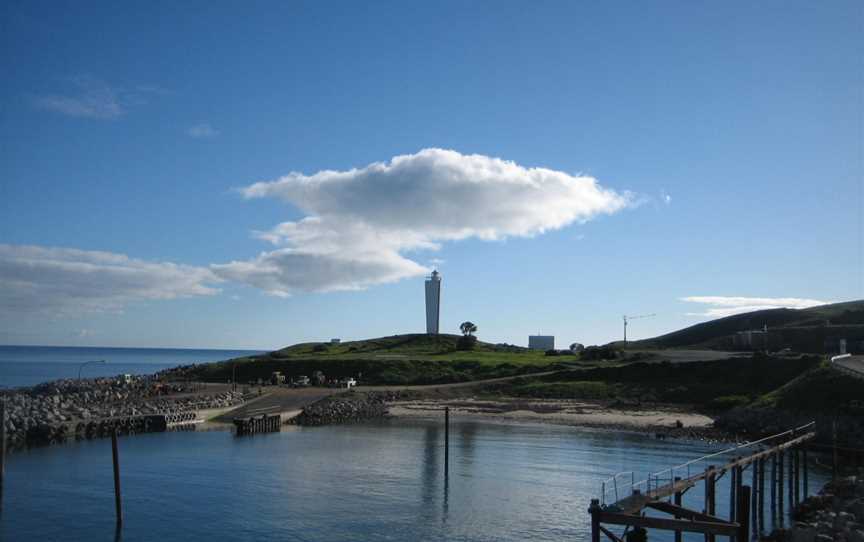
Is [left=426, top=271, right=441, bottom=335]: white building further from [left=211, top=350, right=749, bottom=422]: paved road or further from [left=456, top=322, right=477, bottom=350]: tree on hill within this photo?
[left=211, top=350, right=749, bottom=422]: paved road

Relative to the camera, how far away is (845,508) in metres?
30.8

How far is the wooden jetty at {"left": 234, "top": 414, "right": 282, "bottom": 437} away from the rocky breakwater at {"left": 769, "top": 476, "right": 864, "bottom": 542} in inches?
1646

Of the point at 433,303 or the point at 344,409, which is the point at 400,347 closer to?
the point at 433,303

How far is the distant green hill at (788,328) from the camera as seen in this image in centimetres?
11705

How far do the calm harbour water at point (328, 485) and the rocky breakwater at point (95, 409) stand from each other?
2752 mm

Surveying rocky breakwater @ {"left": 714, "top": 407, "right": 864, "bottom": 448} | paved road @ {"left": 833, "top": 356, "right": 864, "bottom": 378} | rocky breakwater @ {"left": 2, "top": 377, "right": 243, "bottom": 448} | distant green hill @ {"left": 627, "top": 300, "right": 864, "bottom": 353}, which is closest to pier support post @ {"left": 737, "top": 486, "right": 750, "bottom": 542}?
rocky breakwater @ {"left": 714, "top": 407, "right": 864, "bottom": 448}

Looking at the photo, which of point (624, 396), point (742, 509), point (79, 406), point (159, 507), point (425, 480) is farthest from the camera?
point (624, 396)

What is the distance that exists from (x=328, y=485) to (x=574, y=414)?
123ft

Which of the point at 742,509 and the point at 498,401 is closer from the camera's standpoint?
the point at 742,509

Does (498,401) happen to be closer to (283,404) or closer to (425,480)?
(283,404)

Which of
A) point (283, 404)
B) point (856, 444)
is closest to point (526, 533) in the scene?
point (856, 444)

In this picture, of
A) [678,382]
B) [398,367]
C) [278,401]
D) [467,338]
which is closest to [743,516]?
[278,401]

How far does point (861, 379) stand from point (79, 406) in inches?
2583

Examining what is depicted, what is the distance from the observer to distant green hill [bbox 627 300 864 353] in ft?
384
